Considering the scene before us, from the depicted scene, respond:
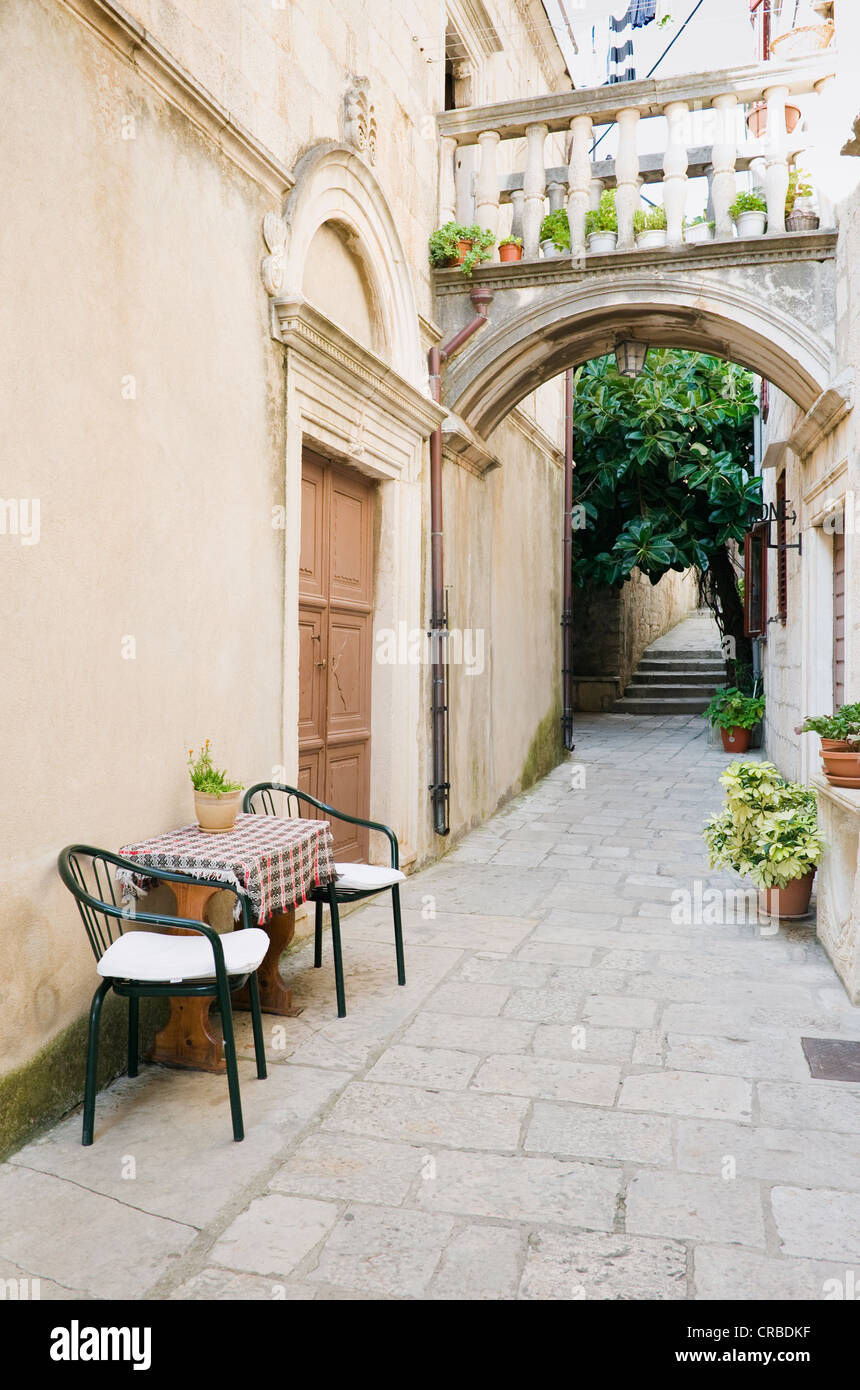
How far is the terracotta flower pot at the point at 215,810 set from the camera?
3.65m

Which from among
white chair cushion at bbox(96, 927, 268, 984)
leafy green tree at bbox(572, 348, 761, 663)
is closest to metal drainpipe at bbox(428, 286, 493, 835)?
white chair cushion at bbox(96, 927, 268, 984)

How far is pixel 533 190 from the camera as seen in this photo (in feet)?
22.5

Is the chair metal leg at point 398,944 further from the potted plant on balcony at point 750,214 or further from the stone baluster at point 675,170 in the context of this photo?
the potted plant on balcony at point 750,214

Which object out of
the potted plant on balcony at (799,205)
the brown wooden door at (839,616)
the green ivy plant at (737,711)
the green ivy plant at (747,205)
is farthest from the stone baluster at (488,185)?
the green ivy plant at (737,711)

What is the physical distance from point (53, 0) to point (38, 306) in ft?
3.06

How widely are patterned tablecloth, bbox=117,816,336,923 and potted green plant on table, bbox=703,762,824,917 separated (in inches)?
96.9

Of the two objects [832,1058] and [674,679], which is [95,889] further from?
[674,679]

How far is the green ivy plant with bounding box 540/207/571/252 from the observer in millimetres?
6810

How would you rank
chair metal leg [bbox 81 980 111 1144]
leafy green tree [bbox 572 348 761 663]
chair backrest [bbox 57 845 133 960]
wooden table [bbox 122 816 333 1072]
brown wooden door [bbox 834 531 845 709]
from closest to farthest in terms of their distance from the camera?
chair metal leg [bbox 81 980 111 1144]
chair backrest [bbox 57 845 133 960]
wooden table [bbox 122 816 333 1072]
brown wooden door [bbox 834 531 845 709]
leafy green tree [bbox 572 348 761 663]

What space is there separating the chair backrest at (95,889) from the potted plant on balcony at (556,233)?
528 centimetres

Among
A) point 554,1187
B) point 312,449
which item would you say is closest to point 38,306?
point 312,449

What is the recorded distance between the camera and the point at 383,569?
20.4 ft

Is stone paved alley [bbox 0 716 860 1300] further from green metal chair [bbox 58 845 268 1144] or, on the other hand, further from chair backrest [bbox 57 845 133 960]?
chair backrest [bbox 57 845 133 960]

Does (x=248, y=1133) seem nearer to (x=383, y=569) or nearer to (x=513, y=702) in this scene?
(x=383, y=569)
